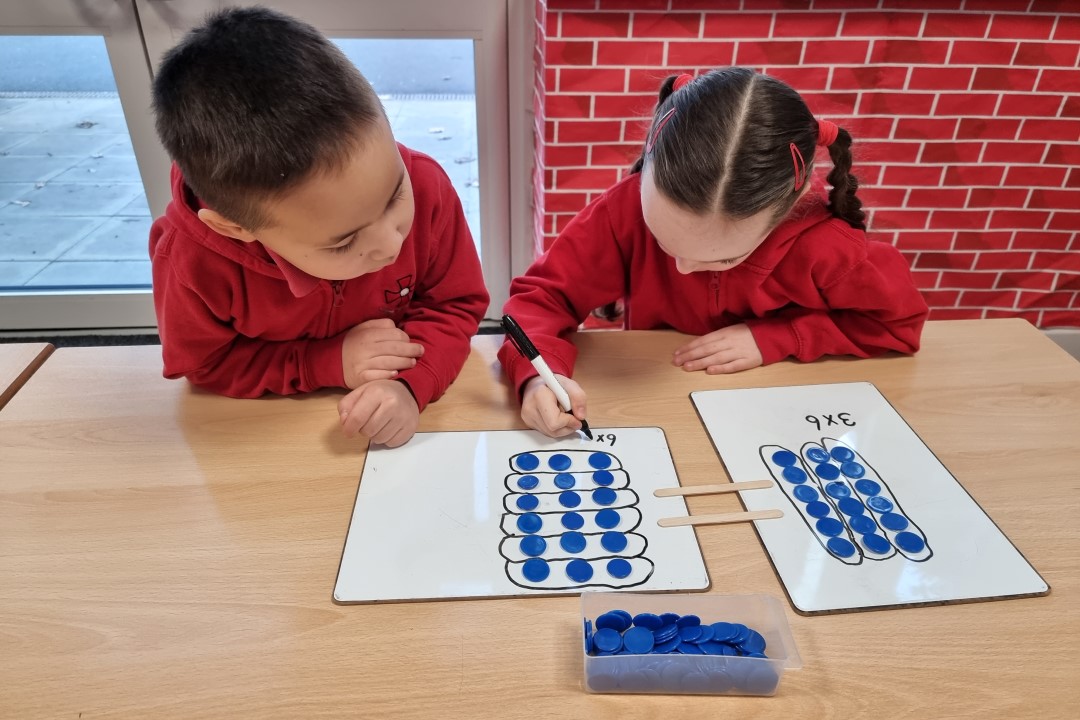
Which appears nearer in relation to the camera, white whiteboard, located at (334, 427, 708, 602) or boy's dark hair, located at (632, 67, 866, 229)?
white whiteboard, located at (334, 427, 708, 602)

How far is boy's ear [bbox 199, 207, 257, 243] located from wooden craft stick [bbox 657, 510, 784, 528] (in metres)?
0.45

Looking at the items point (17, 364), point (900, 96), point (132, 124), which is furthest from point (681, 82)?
point (132, 124)

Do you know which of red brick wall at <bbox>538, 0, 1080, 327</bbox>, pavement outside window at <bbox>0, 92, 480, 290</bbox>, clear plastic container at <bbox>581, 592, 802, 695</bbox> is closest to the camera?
clear plastic container at <bbox>581, 592, 802, 695</bbox>

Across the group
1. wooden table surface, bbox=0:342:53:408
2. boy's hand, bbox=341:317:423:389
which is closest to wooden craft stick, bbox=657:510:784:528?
boy's hand, bbox=341:317:423:389

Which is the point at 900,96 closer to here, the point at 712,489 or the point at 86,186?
the point at 712,489

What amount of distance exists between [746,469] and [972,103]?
1.31 metres

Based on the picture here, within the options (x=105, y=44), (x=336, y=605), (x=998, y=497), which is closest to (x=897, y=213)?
(x=998, y=497)

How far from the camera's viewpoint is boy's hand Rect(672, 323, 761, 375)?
2.83 feet

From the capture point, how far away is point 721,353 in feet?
2.85

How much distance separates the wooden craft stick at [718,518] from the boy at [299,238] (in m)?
0.28

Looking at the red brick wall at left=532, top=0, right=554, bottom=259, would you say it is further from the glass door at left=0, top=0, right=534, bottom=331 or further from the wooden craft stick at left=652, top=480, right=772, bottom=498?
the wooden craft stick at left=652, top=480, right=772, bottom=498

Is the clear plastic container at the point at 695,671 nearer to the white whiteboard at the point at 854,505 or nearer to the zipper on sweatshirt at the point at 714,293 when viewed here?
the white whiteboard at the point at 854,505

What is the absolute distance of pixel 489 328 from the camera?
2047 mm

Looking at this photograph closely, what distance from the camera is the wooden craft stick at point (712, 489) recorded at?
2.22ft
